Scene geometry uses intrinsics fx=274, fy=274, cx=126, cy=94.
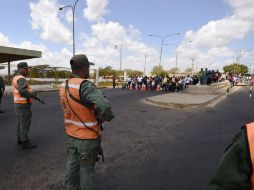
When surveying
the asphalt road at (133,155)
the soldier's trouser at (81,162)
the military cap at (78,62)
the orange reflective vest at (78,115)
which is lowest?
the asphalt road at (133,155)

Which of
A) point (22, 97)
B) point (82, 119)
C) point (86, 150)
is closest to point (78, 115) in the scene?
point (82, 119)

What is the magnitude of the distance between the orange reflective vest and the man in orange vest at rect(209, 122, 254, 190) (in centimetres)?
187

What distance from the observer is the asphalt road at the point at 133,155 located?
4.32 meters

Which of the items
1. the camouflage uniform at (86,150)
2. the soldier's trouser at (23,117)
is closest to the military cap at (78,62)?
the camouflage uniform at (86,150)

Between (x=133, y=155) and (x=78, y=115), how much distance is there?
2878 millimetres

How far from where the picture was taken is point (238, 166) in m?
1.43

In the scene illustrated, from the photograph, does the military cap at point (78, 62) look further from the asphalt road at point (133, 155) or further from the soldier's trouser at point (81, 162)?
the asphalt road at point (133, 155)

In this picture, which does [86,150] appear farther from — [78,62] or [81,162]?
[78,62]

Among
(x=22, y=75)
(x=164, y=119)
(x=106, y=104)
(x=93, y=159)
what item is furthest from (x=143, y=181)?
(x=164, y=119)

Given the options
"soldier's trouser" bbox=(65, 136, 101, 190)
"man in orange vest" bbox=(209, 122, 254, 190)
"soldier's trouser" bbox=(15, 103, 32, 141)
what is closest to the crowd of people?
"soldier's trouser" bbox=(15, 103, 32, 141)

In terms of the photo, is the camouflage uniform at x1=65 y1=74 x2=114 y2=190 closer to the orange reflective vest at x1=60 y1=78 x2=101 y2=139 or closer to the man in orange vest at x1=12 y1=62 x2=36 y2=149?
the orange reflective vest at x1=60 y1=78 x2=101 y2=139

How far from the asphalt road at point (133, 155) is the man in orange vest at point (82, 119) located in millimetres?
1097

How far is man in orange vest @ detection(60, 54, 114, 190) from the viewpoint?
2.98 meters

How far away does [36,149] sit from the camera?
19.7ft
